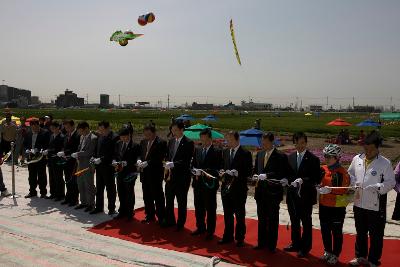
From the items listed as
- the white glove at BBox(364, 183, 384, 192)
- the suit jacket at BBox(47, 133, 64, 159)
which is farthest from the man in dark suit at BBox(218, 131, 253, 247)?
the suit jacket at BBox(47, 133, 64, 159)

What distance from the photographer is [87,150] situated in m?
8.64

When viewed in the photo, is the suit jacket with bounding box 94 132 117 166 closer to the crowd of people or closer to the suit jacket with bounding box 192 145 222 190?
the crowd of people

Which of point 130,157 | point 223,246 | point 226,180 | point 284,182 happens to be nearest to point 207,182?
point 226,180

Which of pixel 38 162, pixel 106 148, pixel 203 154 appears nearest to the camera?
pixel 203 154

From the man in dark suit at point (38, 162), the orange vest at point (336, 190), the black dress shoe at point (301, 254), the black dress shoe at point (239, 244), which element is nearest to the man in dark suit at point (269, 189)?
the black dress shoe at point (239, 244)

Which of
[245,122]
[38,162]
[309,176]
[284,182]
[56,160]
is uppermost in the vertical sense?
[309,176]

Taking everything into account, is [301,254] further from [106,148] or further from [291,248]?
[106,148]

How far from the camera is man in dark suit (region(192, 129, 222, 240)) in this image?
6824mm

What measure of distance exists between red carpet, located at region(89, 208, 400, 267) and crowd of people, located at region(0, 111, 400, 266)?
0.18m

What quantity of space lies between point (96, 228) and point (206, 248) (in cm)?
A: 241

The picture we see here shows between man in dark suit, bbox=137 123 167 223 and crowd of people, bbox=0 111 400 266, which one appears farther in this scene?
man in dark suit, bbox=137 123 167 223

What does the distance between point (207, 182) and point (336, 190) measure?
2276mm

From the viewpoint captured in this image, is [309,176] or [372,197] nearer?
[372,197]

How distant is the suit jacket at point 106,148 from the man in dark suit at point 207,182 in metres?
2.20
